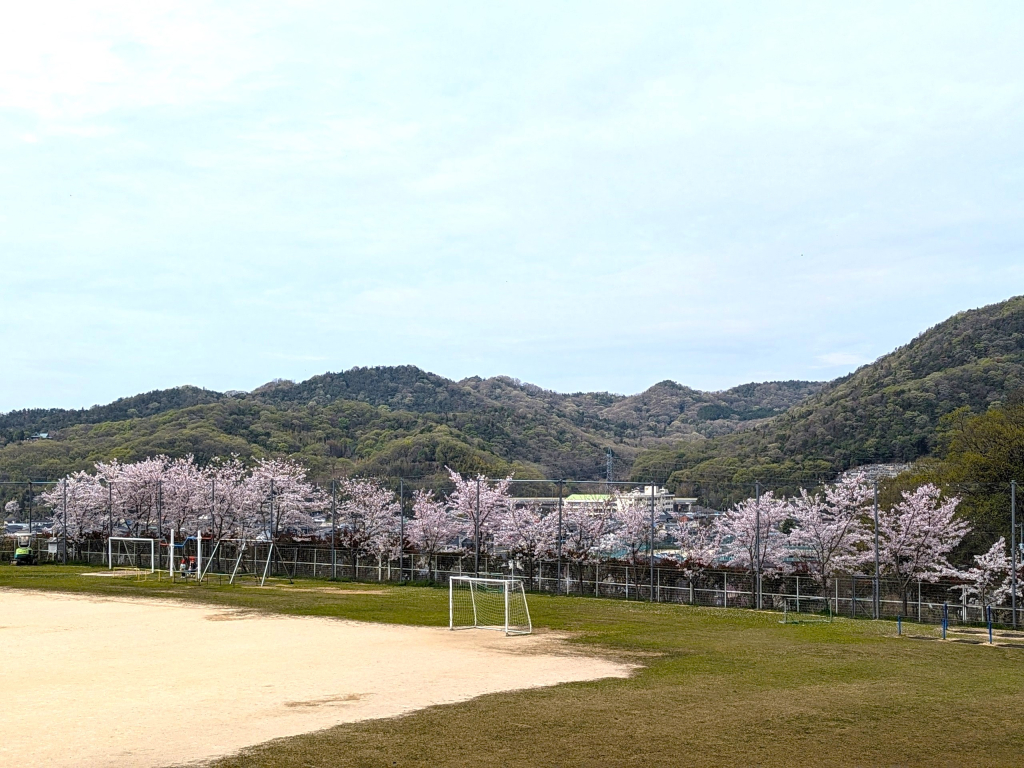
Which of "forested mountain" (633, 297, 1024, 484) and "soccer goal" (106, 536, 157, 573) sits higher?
"forested mountain" (633, 297, 1024, 484)

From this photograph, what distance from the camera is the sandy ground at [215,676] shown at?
10062 mm

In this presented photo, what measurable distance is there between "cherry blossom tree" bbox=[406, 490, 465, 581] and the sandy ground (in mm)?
14390

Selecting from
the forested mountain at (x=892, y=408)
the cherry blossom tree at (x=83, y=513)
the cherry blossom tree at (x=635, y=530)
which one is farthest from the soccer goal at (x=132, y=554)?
the forested mountain at (x=892, y=408)

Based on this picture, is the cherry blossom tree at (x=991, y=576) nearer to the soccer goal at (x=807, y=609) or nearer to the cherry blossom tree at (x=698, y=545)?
the soccer goal at (x=807, y=609)

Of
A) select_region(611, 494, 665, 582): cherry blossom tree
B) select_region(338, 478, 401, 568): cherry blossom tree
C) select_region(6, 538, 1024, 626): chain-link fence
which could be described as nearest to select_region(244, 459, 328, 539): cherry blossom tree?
select_region(6, 538, 1024, 626): chain-link fence

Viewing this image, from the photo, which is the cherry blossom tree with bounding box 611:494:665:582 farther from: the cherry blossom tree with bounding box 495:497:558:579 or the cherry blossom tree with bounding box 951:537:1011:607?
the cherry blossom tree with bounding box 951:537:1011:607

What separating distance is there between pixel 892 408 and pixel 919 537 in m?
33.5

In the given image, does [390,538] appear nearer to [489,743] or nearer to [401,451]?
[489,743]

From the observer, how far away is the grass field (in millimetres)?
9445

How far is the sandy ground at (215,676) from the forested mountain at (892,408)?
3548 centimetres

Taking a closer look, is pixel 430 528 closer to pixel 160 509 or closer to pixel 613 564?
pixel 613 564

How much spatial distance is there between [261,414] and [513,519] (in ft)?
224

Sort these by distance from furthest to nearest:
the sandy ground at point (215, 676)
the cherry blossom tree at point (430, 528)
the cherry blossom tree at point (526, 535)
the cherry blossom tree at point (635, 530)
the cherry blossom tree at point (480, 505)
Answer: the cherry blossom tree at point (430, 528) → the cherry blossom tree at point (526, 535) → the cherry blossom tree at point (480, 505) → the cherry blossom tree at point (635, 530) → the sandy ground at point (215, 676)

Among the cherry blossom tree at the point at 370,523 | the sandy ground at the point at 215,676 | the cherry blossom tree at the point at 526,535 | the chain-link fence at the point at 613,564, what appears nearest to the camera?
the sandy ground at the point at 215,676
